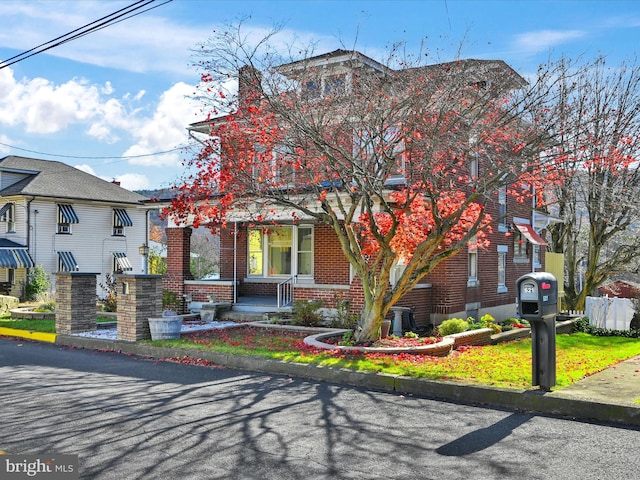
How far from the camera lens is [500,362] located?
11.6m

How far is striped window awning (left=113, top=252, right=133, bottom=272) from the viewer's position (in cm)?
3691

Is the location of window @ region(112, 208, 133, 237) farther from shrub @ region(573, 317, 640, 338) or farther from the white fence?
the white fence

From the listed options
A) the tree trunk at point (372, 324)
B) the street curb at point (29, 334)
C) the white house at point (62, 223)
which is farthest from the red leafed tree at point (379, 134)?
the white house at point (62, 223)

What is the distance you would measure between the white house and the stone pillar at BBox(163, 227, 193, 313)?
10.4m

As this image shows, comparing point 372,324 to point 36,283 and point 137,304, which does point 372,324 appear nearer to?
point 137,304

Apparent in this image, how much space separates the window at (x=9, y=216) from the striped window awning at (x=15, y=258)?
79.0 inches

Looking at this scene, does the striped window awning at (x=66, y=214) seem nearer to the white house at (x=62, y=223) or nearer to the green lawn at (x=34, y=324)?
the white house at (x=62, y=223)

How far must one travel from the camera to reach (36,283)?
99.0ft

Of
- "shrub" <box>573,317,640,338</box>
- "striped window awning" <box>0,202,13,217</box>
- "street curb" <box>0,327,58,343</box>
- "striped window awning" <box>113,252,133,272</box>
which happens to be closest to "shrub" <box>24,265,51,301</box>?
"striped window awning" <box>0,202,13,217</box>

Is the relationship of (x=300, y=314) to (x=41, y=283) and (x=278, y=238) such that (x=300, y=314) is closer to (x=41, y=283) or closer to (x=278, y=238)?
(x=278, y=238)

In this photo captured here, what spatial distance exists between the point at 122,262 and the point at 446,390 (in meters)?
31.1

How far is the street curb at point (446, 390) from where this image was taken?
769 centimetres

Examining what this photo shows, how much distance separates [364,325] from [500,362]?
2833 mm

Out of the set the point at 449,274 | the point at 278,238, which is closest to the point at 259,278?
the point at 278,238
